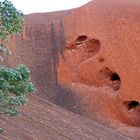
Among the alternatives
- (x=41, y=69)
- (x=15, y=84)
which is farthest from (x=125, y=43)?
(x=15, y=84)

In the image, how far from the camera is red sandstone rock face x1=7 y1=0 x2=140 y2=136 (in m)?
15.3

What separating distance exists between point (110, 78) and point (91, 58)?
0.98 m

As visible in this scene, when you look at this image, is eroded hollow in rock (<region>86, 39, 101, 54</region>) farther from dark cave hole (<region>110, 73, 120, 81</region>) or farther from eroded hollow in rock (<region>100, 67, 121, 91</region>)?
dark cave hole (<region>110, 73, 120, 81</region>)

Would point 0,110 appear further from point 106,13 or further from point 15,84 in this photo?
point 106,13

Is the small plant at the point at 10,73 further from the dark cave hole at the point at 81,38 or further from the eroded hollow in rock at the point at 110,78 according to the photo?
the dark cave hole at the point at 81,38

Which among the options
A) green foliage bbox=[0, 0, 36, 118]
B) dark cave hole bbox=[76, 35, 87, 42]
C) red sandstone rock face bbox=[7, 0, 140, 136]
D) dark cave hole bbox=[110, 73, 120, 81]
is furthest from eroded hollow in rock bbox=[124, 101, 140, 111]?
green foliage bbox=[0, 0, 36, 118]

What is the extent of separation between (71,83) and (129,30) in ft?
9.40

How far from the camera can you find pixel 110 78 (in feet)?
52.8

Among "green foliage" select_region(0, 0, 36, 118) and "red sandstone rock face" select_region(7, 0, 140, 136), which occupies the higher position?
"green foliage" select_region(0, 0, 36, 118)

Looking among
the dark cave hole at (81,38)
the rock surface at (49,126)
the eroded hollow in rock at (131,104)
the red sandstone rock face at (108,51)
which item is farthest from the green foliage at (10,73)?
the dark cave hole at (81,38)

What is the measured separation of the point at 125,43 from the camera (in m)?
15.4

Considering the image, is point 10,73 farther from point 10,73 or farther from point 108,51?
point 108,51

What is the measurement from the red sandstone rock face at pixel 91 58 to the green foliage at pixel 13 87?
29.4ft

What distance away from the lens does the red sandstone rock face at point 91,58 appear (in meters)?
15.3
